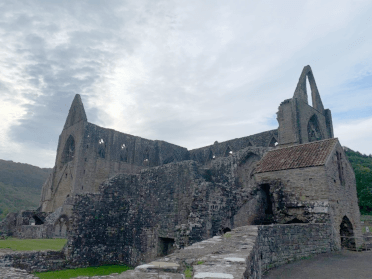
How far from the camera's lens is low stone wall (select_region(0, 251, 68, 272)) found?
33.6 feet

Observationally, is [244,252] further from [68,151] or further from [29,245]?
[68,151]

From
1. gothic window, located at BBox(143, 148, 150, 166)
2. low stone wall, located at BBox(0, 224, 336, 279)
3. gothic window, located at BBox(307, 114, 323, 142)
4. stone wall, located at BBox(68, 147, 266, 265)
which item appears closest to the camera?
low stone wall, located at BBox(0, 224, 336, 279)

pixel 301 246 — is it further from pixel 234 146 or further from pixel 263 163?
pixel 234 146

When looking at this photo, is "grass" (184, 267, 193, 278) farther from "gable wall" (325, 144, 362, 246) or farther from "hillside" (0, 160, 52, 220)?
"hillside" (0, 160, 52, 220)

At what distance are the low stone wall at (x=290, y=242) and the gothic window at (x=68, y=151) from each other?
33129 mm

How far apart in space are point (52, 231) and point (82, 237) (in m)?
13.9

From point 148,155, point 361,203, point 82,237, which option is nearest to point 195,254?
point 82,237

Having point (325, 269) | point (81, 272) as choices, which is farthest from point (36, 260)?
point (325, 269)

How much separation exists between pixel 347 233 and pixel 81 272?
13083 millimetres

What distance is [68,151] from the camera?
37.8 meters

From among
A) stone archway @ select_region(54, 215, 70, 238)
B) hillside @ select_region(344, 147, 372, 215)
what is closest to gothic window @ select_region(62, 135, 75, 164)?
stone archway @ select_region(54, 215, 70, 238)

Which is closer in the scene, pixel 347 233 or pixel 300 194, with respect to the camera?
pixel 300 194

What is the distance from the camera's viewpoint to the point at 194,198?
11086mm

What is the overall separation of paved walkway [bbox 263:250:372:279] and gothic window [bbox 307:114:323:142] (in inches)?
647
